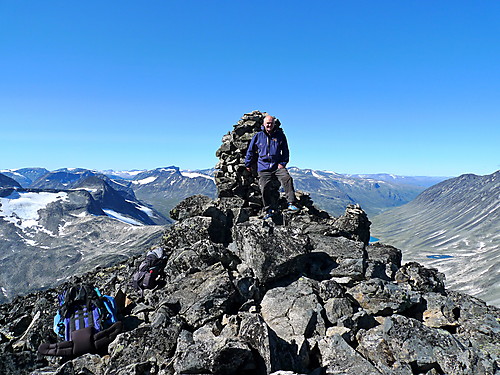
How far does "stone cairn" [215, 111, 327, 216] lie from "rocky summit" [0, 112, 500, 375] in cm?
534

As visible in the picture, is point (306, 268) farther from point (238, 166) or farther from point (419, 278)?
point (238, 166)

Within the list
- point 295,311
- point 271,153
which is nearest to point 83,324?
point 295,311

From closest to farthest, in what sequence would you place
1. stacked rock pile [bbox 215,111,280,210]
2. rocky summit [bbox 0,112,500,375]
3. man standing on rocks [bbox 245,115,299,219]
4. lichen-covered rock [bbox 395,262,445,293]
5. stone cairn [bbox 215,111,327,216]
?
rocky summit [bbox 0,112,500,375] < lichen-covered rock [bbox 395,262,445,293] < man standing on rocks [bbox 245,115,299,219] < stone cairn [bbox 215,111,327,216] < stacked rock pile [bbox 215,111,280,210]

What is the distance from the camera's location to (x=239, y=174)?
28062mm

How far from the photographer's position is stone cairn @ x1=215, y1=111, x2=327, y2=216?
2652 centimetres

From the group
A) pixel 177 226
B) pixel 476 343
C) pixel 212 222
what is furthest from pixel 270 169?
pixel 476 343

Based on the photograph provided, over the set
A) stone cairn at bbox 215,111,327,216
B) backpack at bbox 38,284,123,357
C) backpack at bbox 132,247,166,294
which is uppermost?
stone cairn at bbox 215,111,327,216

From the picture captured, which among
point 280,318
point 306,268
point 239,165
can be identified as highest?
point 239,165

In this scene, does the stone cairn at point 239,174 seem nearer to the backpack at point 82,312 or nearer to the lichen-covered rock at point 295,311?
the lichen-covered rock at point 295,311

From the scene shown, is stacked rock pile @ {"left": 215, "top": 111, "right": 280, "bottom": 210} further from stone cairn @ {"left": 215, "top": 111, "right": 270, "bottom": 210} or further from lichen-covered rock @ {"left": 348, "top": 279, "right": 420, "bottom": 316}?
lichen-covered rock @ {"left": 348, "top": 279, "right": 420, "bottom": 316}

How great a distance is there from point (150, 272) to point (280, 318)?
27.5ft

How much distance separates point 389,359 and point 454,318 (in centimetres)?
653

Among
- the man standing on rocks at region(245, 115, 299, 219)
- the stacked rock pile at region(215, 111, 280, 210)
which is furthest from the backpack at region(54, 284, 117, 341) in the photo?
the stacked rock pile at region(215, 111, 280, 210)

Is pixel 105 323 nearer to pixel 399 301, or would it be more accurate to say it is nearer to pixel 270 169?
pixel 270 169
